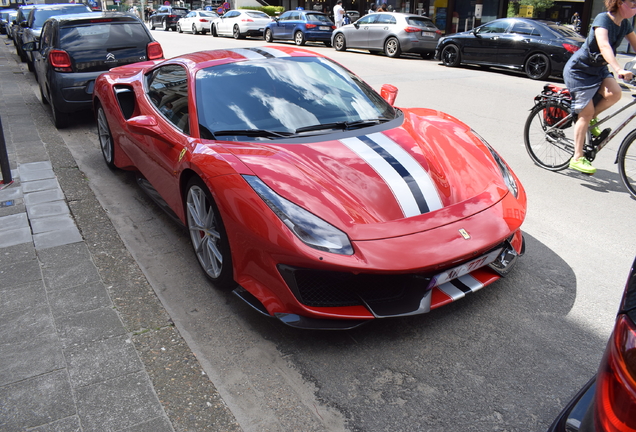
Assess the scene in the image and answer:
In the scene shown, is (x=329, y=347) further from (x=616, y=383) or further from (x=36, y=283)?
(x=36, y=283)

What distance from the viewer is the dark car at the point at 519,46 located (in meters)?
12.2

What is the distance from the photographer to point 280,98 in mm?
3656

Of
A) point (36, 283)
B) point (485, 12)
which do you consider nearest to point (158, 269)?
point (36, 283)

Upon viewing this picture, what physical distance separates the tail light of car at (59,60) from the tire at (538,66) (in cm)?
995

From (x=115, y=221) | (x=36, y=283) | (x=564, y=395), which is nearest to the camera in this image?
(x=564, y=395)

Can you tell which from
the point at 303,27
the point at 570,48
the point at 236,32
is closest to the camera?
the point at 570,48

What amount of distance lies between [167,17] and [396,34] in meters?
23.3

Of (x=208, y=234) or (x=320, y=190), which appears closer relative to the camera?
(x=320, y=190)

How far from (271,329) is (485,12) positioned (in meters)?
21.8

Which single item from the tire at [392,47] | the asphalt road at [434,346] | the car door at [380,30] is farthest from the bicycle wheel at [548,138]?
the car door at [380,30]

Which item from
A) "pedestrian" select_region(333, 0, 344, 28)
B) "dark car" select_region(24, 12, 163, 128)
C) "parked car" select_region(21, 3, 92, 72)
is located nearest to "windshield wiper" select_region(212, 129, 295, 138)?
"dark car" select_region(24, 12, 163, 128)

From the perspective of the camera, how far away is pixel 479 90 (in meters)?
10.5

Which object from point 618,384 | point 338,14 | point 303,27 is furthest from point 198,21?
point 618,384

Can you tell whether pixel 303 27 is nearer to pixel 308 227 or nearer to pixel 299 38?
pixel 299 38
